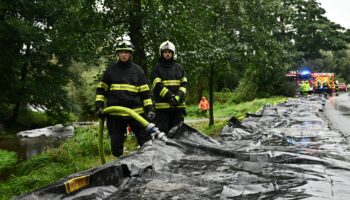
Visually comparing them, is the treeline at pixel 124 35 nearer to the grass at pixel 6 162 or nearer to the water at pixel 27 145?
the water at pixel 27 145

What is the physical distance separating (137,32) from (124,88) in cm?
375

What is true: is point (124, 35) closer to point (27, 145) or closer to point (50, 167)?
point (50, 167)

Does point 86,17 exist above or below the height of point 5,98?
above

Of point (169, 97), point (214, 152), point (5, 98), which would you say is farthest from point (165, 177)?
point (5, 98)

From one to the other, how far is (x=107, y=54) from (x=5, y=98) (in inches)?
632

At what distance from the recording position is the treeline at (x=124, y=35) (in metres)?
8.87

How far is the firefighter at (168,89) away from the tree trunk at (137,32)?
8.03 feet

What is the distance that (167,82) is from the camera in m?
6.65

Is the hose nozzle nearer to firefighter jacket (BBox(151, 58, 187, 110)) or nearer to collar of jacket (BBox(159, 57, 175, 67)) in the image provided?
firefighter jacket (BBox(151, 58, 187, 110))

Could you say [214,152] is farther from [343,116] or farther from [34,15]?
[34,15]

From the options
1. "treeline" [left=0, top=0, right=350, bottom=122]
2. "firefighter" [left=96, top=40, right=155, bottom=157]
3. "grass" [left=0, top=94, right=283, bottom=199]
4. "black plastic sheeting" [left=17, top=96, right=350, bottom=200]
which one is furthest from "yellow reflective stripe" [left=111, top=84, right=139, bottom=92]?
"treeline" [left=0, top=0, right=350, bottom=122]

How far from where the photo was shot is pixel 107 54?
934cm

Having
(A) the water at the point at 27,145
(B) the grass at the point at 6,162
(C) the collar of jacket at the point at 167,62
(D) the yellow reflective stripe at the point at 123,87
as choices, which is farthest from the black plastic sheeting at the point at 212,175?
(A) the water at the point at 27,145

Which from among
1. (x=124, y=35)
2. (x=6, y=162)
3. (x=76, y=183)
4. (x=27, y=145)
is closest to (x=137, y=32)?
(x=124, y=35)
